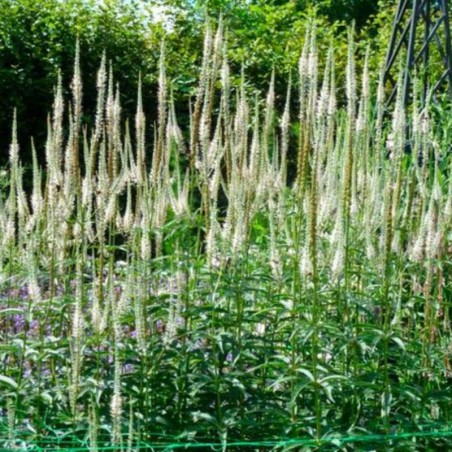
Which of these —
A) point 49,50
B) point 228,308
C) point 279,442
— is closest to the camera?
point 279,442

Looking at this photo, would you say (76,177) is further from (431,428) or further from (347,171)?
(431,428)

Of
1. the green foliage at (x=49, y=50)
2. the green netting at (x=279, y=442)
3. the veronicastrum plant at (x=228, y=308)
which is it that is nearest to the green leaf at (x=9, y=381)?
the veronicastrum plant at (x=228, y=308)

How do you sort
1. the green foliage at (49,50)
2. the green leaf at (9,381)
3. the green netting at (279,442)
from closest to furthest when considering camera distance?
the green netting at (279,442)
the green leaf at (9,381)
the green foliage at (49,50)

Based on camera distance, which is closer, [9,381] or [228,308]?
[9,381]

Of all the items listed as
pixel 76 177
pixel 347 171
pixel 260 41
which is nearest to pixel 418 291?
pixel 347 171

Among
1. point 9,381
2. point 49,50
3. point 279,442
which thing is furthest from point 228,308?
point 49,50

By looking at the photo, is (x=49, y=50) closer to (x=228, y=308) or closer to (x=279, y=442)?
(x=228, y=308)

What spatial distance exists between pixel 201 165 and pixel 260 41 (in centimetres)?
852

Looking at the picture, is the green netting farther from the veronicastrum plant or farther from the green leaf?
the green leaf

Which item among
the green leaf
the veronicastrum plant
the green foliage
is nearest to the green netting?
the veronicastrum plant

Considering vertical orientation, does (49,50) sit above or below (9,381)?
above

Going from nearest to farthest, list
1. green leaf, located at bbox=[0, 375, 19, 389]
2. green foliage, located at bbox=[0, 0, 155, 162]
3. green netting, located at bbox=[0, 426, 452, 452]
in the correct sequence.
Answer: green netting, located at bbox=[0, 426, 452, 452]
green leaf, located at bbox=[0, 375, 19, 389]
green foliage, located at bbox=[0, 0, 155, 162]

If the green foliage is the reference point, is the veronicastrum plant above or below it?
below

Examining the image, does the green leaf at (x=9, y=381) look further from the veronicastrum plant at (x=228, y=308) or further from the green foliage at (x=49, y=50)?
the green foliage at (x=49, y=50)
